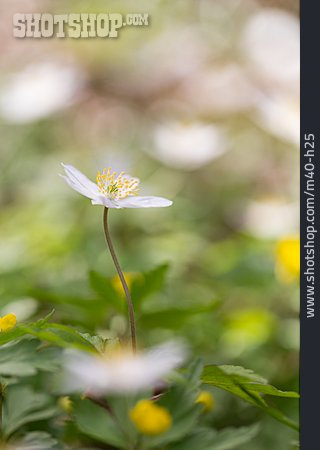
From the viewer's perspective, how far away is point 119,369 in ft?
1.63

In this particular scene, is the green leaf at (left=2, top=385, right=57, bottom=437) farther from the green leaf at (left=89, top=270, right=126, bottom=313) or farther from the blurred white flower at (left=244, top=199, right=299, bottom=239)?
the blurred white flower at (left=244, top=199, right=299, bottom=239)

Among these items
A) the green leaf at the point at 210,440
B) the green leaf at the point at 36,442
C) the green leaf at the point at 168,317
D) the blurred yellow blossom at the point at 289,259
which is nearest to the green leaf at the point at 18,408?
the green leaf at the point at 36,442

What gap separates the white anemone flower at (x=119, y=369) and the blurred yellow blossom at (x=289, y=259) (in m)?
0.50

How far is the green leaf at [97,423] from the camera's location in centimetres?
50

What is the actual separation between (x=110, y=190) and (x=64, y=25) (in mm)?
471

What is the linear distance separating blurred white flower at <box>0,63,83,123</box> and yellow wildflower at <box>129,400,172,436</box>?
1379 mm

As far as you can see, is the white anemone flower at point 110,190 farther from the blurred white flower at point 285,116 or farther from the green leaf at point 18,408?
the blurred white flower at point 285,116

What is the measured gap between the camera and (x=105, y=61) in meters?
2.39

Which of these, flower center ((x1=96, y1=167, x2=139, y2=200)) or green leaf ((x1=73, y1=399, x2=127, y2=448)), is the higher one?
flower center ((x1=96, y1=167, x2=139, y2=200))

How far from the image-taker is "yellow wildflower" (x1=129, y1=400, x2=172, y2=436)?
472mm
